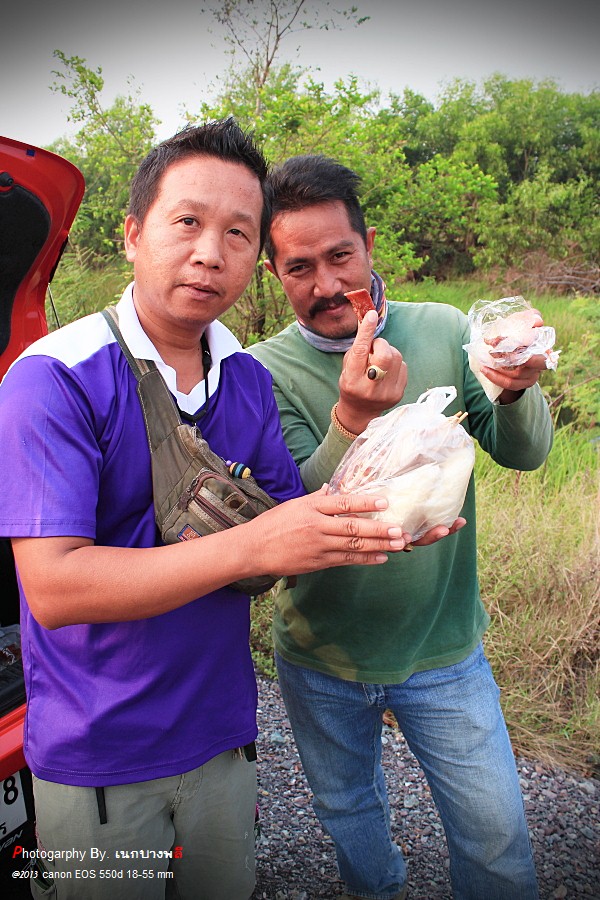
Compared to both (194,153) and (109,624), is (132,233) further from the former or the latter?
(109,624)

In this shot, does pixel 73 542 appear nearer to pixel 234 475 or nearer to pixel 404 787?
pixel 234 475

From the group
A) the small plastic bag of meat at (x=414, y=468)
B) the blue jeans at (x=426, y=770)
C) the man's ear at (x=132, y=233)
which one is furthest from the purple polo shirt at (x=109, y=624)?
the blue jeans at (x=426, y=770)

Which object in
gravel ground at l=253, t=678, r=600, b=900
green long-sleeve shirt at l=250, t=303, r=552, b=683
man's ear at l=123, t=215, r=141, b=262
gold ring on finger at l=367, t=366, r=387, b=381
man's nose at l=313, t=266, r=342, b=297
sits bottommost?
gravel ground at l=253, t=678, r=600, b=900

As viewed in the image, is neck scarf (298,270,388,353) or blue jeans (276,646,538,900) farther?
neck scarf (298,270,388,353)

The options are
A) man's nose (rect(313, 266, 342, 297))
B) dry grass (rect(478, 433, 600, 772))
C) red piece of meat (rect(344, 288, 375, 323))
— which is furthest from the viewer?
dry grass (rect(478, 433, 600, 772))

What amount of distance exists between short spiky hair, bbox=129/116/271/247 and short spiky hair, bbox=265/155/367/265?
496 millimetres

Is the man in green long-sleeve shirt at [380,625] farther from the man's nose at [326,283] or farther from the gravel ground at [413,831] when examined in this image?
the gravel ground at [413,831]

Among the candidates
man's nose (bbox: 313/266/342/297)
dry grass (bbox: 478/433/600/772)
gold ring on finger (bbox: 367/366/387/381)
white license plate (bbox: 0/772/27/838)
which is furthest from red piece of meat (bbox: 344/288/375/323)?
dry grass (bbox: 478/433/600/772)

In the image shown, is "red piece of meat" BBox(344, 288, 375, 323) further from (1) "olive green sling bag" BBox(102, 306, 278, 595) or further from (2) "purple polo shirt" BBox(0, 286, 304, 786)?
(1) "olive green sling bag" BBox(102, 306, 278, 595)

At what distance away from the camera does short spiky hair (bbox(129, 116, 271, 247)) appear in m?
1.53

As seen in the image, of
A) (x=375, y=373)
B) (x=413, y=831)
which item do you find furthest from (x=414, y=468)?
(x=413, y=831)

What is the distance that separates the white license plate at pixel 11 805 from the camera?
5.56 feet

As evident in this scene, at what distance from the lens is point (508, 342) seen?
171cm

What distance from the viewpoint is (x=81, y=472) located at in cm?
129
